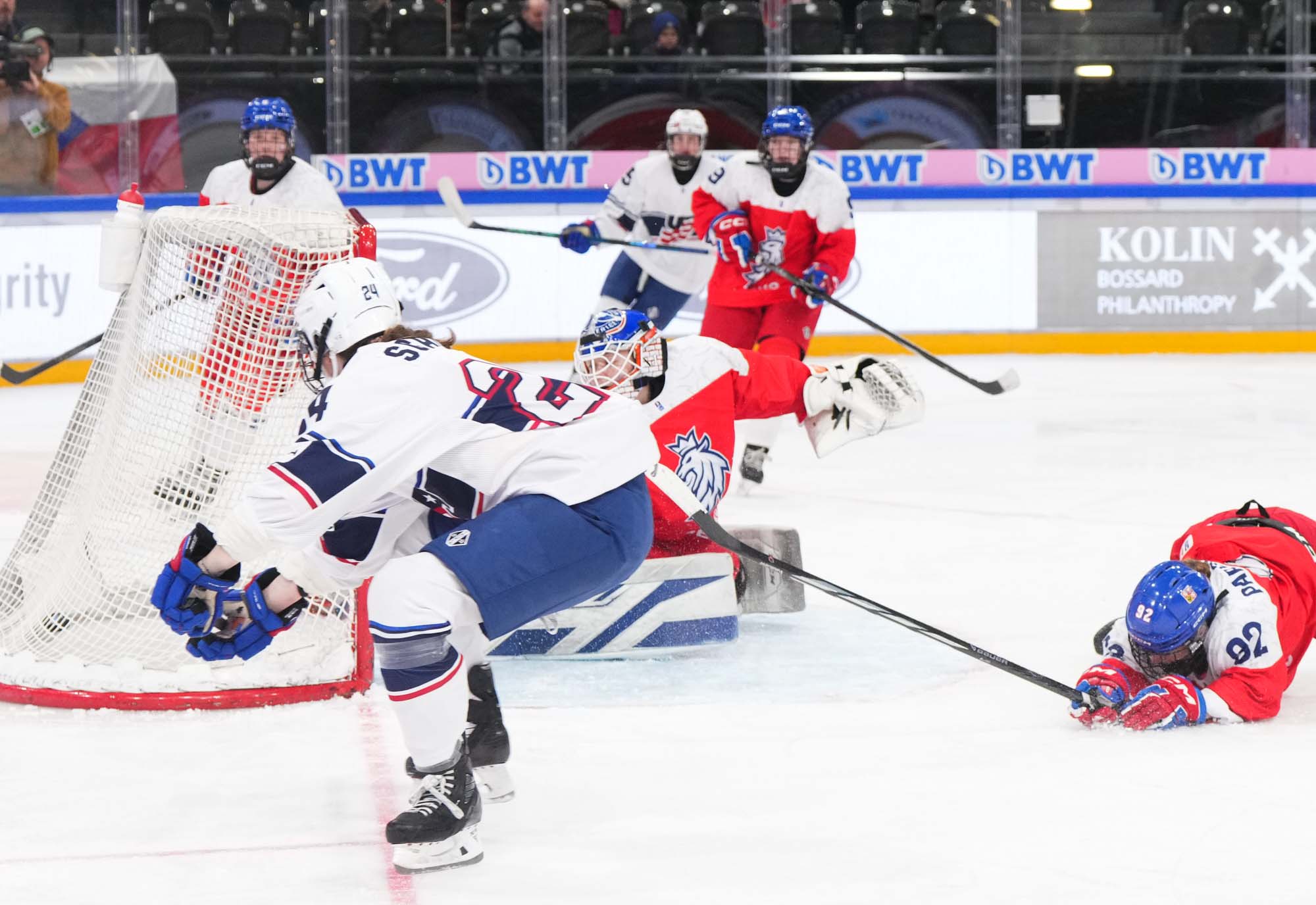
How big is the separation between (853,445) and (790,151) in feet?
4.09

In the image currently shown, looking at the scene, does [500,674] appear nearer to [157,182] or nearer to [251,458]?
[251,458]

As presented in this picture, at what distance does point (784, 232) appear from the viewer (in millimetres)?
6316

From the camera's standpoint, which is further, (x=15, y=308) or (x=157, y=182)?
(x=157, y=182)

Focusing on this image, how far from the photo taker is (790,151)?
622 centimetres

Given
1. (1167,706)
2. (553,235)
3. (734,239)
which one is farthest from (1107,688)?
(553,235)

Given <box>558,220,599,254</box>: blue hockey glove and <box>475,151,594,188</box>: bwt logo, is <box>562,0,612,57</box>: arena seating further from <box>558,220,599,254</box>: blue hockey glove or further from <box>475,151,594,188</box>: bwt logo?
<box>558,220,599,254</box>: blue hockey glove

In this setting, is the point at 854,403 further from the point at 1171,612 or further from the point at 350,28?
the point at 350,28

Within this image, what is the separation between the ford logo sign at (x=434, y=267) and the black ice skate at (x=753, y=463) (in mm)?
3445

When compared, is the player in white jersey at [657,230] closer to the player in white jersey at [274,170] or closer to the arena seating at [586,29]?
the player in white jersey at [274,170]

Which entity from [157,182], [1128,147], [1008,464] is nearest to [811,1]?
[1128,147]

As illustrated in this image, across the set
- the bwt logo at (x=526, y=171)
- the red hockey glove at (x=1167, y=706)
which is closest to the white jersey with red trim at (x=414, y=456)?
the red hockey glove at (x=1167, y=706)

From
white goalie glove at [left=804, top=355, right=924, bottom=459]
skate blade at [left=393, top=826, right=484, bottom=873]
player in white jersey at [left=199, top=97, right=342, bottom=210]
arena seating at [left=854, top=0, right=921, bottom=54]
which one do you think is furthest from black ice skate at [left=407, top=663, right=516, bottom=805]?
arena seating at [left=854, top=0, right=921, bottom=54]

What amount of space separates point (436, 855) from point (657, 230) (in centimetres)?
469

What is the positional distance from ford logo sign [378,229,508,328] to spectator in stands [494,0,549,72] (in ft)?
4.06
